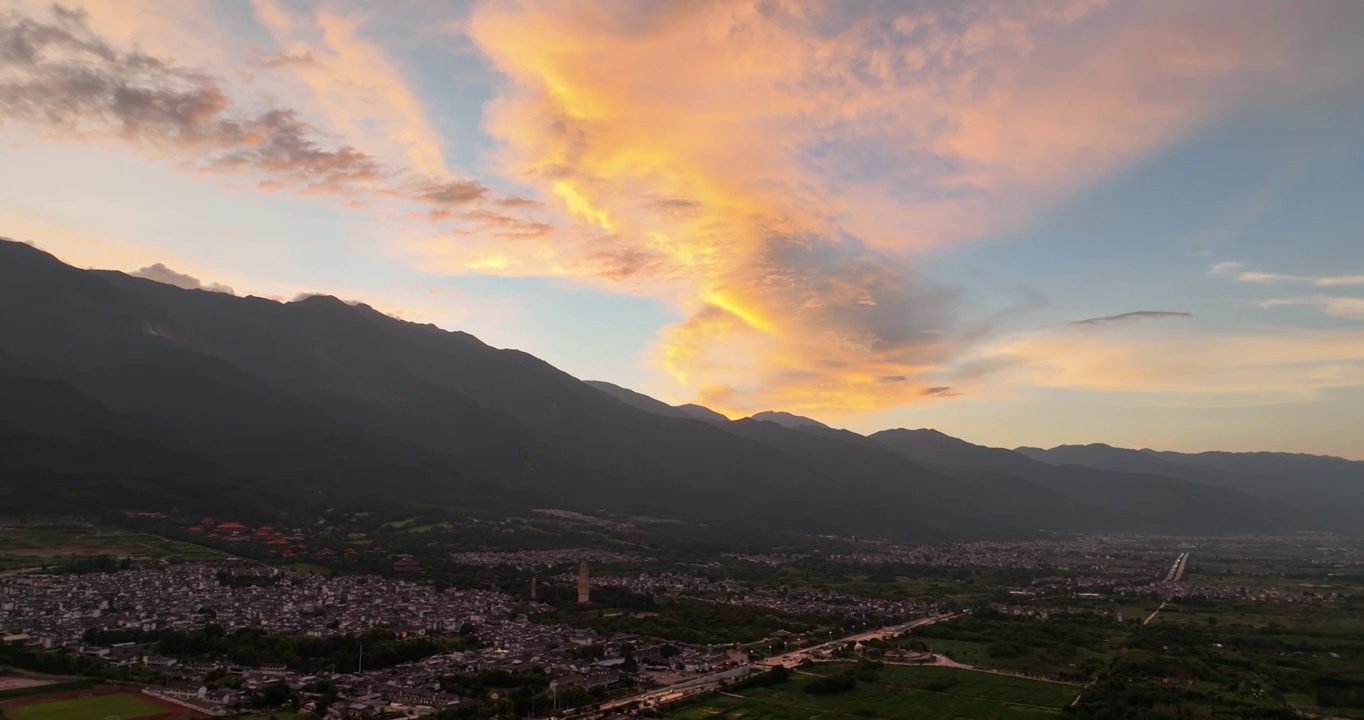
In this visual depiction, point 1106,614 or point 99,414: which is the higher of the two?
point 99,414

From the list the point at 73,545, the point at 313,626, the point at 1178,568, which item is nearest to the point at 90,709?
the point at 313,626

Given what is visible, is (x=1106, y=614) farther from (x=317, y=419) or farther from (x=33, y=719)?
(x=317, y=419)

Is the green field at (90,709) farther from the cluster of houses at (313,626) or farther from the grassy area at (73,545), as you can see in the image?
the grassy area at (73,545)

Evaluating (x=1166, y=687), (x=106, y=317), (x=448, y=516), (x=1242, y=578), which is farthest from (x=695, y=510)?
(x=1166, y=687)

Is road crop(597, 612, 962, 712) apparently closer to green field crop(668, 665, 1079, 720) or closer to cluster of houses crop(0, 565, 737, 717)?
cluster of houses crop(0, 565, 737, 717)

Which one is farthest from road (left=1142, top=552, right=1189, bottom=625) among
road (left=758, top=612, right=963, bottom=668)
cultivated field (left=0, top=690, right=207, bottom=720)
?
cultivated field (left=0, top=690, right=207, bottom=720)

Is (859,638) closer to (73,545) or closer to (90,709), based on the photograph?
(90,709)
